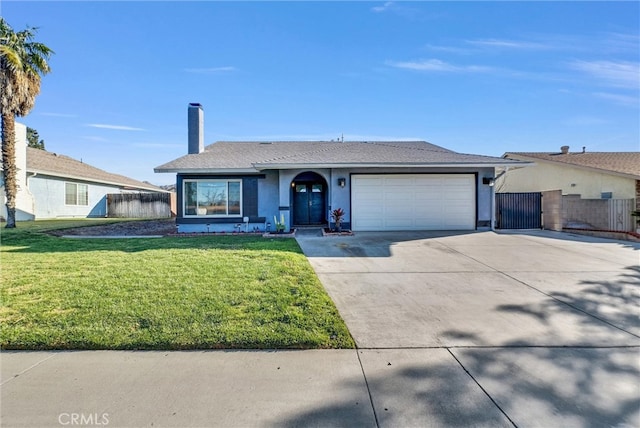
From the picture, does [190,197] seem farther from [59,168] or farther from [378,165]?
[59,168]

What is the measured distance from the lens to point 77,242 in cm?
981

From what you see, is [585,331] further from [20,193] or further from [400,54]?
[20,193]

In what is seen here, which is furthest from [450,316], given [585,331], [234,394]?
[234,394]

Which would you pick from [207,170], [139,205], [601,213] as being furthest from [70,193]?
[601,213]

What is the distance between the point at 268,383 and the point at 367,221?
34.9ft

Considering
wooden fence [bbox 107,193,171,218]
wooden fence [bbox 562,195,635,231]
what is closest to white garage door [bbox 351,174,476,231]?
wooden fence [bbox 562,195,635,231]

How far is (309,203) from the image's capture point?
1522 centimetres

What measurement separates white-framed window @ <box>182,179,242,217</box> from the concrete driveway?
6933 mm

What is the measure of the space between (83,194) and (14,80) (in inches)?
435

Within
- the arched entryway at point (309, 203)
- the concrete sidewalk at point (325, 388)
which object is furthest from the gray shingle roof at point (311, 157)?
the concrete sidewalk at point (325, 388)

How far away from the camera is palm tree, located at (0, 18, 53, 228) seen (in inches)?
513

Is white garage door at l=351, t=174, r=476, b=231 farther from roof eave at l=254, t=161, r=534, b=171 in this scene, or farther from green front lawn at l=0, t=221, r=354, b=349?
green front lawn at l=0, t=221, r=354, b=349

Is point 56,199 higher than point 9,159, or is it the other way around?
point 9,159

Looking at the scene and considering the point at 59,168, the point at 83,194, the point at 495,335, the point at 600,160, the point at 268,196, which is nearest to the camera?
the point at 495,335
